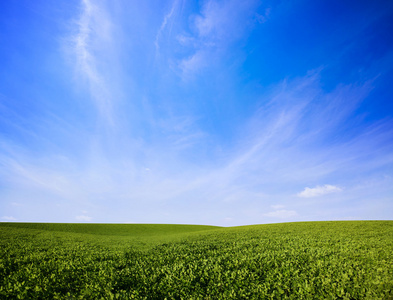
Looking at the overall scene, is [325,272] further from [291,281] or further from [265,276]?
[265,276]

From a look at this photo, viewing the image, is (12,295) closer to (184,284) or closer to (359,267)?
(184,284)

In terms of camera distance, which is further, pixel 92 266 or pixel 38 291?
pixel 92 266

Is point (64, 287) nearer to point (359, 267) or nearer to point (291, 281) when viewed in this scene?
point (291, 281)

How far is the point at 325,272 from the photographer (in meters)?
12.4

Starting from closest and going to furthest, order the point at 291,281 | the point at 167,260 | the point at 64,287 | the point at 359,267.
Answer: the point at 64,287 → the point at 291,281 → the point at 359,267 → the point at 167,260

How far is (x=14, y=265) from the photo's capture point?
14945 mm

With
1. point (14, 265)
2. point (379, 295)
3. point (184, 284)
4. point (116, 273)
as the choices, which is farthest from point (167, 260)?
point (379, 295)

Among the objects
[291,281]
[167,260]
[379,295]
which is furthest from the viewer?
[167,260]

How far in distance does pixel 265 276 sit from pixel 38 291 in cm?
1231

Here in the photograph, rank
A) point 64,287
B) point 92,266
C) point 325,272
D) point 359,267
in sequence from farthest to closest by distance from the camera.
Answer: point 92,266 < point 359,267 < point 325,272 < point 64,287

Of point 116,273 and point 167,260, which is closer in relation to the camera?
point 116,273

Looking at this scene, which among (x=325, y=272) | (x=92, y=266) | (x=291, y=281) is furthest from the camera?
(x=92, y=266)

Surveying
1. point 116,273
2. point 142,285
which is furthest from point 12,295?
point 142,285

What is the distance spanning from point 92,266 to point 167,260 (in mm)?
5612
